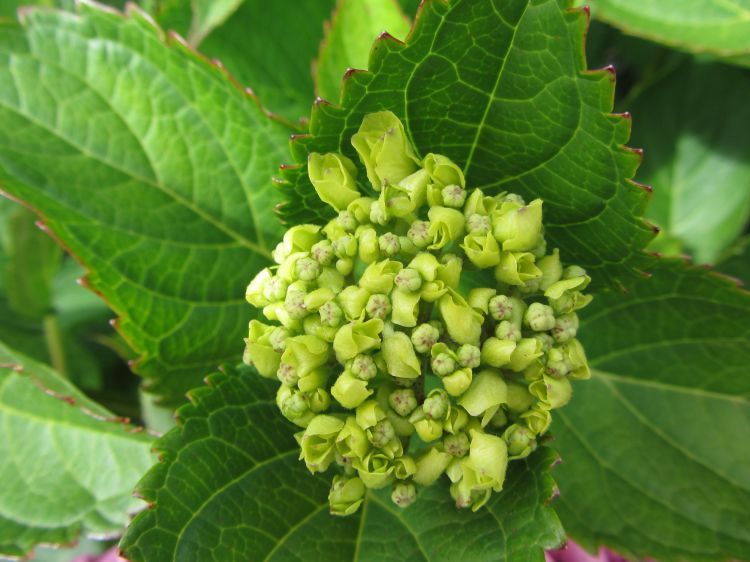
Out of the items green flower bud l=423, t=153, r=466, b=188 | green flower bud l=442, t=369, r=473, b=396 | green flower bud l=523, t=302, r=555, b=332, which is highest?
green flower bud l=423, t=153, r=466, b=188

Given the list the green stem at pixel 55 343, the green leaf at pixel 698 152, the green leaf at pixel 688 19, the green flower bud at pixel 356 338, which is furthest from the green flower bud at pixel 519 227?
the green stem at pixel 55 343

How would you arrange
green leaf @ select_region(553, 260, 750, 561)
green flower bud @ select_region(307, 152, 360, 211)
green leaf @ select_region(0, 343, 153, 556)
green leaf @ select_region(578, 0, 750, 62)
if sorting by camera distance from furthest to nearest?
green leaf @ select_region(578, 0, 750, 62), green leaf @ select_region(0, 343, 153, 556), green leaf @ select_region(553, 260, 750, 561), green flower bud @ select_region(307, 152, 360, 211)

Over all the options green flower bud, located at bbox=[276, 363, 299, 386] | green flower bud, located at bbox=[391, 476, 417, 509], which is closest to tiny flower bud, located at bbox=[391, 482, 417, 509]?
green flower bud, located at bbox=[391, 476, 417, 509]

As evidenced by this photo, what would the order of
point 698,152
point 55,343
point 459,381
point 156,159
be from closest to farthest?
1. point 459,381
2. point 156,159
3. point 55,343
4. point 698,152

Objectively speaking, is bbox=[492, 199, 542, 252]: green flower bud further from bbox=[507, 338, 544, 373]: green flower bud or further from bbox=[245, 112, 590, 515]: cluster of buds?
bbox=[507, 338, 544, 373]: green flower bud

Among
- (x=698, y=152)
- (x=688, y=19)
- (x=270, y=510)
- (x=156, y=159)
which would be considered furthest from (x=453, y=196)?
(x=698, y=152)

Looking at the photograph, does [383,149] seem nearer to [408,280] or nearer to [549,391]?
[408,280]
